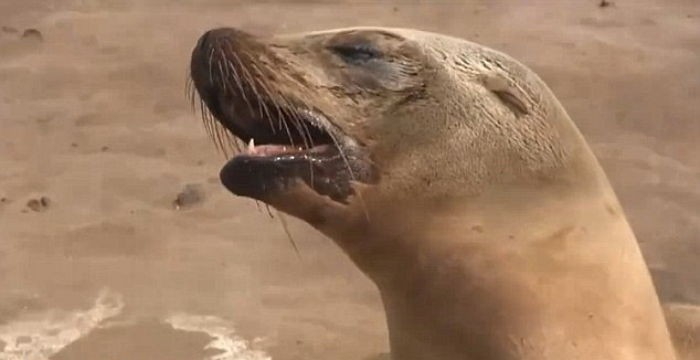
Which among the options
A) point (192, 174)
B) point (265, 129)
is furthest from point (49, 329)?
point (265, 129)

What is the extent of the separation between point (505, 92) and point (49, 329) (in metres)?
1.57

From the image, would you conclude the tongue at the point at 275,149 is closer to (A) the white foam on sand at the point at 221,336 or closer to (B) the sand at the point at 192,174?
(B) the sand at the point at 192,174

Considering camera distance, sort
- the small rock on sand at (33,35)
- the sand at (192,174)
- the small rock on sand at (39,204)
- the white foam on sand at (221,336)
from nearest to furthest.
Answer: the white foam on sand at (221,336) → the sand at (192,174) → the small rock on sand at (39,204) → the small rock on sand at (33,35)

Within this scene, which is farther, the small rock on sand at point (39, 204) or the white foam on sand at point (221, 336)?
the small rock on sand at point (39, 204)

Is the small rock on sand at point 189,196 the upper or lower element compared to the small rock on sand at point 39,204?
upper

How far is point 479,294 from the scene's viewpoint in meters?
1.73

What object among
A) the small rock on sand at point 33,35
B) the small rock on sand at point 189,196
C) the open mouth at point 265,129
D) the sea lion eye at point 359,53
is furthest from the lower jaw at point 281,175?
the small rock on sand at point 33,35

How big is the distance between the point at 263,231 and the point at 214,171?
381mm

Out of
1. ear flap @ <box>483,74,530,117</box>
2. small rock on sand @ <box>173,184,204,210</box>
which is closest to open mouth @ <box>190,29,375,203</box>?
ear flap @ <box>483,74,530,117</box>

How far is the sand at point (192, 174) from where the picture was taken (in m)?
3.07

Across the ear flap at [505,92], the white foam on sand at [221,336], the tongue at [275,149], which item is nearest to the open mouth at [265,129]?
the tongue at [275,149]

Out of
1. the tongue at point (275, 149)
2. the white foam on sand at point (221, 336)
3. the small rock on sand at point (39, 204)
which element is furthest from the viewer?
the small rock on sand at point (39, 204)

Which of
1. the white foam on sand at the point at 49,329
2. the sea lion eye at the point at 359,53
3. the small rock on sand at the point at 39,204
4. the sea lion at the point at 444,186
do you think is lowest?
the white foam on sand at the point at 49,329

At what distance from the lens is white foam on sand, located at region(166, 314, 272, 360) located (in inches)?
115
